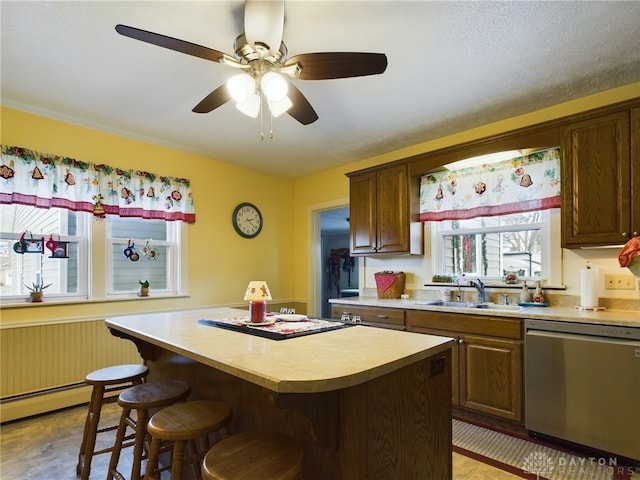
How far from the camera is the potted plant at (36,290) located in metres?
2.89

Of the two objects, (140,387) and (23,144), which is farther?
(23,144)

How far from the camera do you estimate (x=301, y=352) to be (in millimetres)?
1320

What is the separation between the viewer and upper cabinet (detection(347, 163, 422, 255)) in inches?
137

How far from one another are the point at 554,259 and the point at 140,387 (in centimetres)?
304

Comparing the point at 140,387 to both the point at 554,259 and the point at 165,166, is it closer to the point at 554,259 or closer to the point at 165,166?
the point at 165,166

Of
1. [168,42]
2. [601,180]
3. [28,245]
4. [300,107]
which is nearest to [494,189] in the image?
[601,180]

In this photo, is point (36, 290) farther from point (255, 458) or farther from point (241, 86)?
point (255, 458)

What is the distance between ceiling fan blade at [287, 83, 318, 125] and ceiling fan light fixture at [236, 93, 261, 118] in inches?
7.6

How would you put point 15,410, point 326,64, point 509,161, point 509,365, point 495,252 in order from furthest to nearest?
point 495,252 → point 509,161 → point 15,410 → point 509,365 → point 326,64

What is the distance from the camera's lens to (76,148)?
3.13 meters

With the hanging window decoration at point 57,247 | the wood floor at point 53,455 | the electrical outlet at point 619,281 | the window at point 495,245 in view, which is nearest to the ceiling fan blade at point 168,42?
the wood floor at point 53,455

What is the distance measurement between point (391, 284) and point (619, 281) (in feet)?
6.06

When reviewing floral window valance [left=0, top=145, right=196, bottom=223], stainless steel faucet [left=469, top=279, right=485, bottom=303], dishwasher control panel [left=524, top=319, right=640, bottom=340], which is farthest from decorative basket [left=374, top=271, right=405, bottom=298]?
floral window valance [left=0, top=145, right=196, bottom=223]

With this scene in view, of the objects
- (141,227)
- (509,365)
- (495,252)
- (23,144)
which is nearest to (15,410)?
(141,227)
